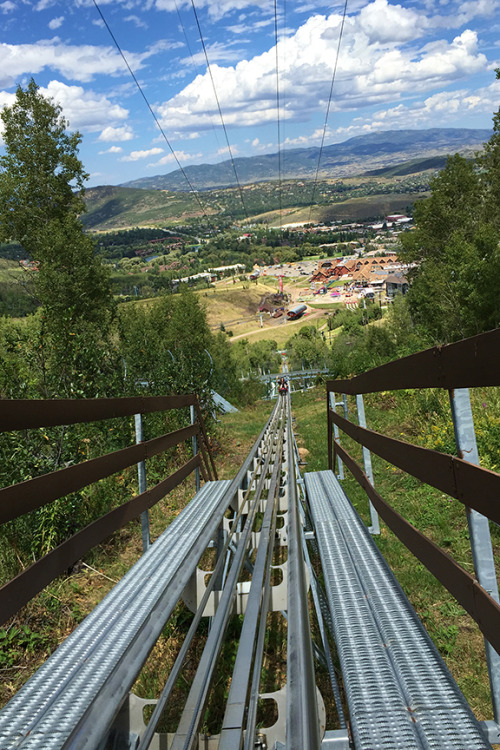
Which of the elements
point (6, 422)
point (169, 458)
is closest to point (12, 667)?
point (6, 422)

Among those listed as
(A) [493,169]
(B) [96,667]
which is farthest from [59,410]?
(A) [493,169]

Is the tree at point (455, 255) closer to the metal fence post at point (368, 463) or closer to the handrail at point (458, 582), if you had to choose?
the metal fence post at point (368, 463)

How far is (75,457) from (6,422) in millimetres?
2716

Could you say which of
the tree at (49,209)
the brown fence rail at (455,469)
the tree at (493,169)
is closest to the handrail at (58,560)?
the brown fence rail at (455,469)

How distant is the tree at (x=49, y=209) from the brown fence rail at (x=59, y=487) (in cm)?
2588

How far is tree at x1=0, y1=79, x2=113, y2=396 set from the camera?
2964 cm

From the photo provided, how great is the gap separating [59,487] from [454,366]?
1647mm

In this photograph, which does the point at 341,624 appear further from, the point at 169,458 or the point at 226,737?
the point at 169,458

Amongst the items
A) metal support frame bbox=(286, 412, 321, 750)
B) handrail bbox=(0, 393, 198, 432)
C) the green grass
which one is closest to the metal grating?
metal support frame bbox=(286, 412, 321, 750)

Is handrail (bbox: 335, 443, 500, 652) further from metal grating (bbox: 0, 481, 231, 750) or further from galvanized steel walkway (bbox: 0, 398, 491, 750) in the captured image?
metal grating (bbox: 0, 481, 231, 750)

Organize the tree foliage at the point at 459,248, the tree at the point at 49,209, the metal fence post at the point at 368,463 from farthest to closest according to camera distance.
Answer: the tree foliage at the point at 459,248
the tree at the point at 49,209
the metal fence post at the point at 368,463

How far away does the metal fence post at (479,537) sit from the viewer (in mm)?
1663

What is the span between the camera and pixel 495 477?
1462 mm

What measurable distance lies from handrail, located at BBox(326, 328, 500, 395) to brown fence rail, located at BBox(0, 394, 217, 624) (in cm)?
139
